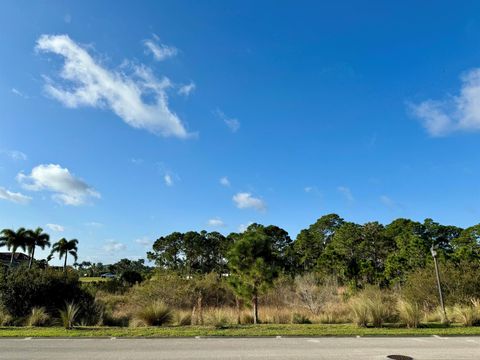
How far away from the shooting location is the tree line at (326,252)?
16.5 m

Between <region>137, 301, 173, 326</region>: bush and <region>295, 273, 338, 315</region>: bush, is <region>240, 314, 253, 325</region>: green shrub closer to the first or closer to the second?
<region>137, 301, 173, 326</region>: bush

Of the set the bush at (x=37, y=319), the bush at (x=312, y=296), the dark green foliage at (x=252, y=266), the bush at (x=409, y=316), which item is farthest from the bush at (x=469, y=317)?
the bush at (x=37, y=319)

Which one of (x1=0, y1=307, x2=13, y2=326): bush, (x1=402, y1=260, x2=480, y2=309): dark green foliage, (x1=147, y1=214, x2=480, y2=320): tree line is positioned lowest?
(x1=0, y1=307, x2=13, y2=326): bush

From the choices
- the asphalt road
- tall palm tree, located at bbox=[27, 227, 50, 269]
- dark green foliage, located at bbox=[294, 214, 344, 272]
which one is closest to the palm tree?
tall palm tree, located at bbox=[27, 227, 50, 269]

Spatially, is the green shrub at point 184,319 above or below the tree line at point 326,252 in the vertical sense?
below

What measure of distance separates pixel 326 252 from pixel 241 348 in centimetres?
3260

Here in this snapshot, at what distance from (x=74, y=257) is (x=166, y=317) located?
182ft

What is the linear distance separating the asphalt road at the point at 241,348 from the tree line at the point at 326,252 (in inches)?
243

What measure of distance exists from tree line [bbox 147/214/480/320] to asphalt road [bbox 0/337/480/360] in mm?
6172

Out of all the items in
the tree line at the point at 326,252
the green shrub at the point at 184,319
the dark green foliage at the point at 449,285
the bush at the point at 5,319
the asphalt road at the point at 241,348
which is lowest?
the asphalt road at the point at 241,348

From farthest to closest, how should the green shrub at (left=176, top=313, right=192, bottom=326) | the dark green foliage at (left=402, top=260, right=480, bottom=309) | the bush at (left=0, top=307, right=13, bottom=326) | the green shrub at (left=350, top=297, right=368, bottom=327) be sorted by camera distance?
the dark green foliage at (left=402, top=260, right=480, bottom=309) → the green shrub at (left=176, top=313, right=192, bottom=326) → the bush at (left=0, top=307, right=13, bottom=326) → the green shrub at (left=350, top=297, right=368, bottom=327)

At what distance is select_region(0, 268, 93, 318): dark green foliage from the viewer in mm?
15945

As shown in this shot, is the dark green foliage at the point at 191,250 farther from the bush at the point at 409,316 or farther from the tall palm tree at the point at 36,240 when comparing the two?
the bush at the point at 409,316

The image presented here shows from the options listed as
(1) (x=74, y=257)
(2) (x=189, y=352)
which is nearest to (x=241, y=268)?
(2) (x=189, y=352)
